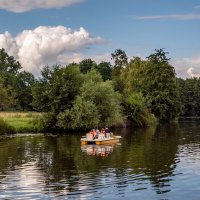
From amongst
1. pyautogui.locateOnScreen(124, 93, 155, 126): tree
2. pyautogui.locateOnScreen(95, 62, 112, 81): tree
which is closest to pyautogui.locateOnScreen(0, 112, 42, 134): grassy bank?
pyautogui.locateOnScreen(124, 93, 155, 126): tree

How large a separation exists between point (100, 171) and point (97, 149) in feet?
55.3

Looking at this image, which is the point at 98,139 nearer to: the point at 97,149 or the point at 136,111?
the point at 97,149

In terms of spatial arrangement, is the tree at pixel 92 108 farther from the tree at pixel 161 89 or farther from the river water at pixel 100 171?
the tree at pixel 161 89

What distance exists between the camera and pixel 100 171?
36.0m

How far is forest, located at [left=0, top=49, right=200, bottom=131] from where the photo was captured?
77.8m

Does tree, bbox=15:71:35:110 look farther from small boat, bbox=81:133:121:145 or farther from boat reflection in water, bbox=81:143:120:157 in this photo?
boat reflection in water, bbox=81:143:120:157

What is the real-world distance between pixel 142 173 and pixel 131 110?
209 feet

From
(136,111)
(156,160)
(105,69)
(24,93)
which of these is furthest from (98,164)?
(105,69)

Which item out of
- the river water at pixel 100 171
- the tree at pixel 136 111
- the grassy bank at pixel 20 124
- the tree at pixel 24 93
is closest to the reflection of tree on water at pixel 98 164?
the river water at pixel 100 171

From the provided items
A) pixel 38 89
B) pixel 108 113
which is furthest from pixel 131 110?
pixel 38 89

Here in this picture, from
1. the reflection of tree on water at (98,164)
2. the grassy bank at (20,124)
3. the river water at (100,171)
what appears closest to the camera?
the river water at (100,171)

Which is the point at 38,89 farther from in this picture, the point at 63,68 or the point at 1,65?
the point at 1,65

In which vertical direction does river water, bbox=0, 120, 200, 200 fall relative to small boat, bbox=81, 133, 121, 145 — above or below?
below

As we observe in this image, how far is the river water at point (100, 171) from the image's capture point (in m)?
28.0
